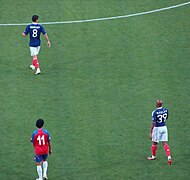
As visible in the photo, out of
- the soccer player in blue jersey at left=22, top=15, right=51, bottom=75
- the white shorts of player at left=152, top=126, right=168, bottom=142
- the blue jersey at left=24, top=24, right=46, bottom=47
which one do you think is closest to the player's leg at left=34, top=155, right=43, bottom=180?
the white shorts of player at left=152, top=126, right=168, bottom=142

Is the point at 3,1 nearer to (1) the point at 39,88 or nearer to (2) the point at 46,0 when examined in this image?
(2) the point at 46,0

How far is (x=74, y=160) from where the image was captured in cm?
2345

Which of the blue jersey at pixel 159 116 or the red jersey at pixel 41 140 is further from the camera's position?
the blue jersey at pixel 159 116

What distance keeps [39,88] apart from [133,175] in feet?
21.8

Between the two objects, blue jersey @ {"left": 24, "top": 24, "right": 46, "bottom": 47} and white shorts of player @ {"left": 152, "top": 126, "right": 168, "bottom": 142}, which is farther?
blue jersey @ {"left": 24, "top": 24, "right": 46, "bottom": 47}

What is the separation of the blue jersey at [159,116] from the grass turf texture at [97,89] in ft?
4.10

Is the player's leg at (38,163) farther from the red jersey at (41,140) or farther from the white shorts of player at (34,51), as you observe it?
the white shorts of player at (34,51)

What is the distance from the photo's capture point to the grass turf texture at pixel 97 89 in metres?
23.4

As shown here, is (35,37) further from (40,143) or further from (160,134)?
(40,143)

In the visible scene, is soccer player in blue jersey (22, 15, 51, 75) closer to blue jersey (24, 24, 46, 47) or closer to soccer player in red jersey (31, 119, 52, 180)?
blue jersey (24, 24, 46, 47)

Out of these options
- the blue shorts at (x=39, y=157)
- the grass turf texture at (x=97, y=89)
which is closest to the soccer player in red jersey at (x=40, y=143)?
the blue shorts at (x=39, y=157)

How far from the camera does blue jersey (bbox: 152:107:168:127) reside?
75.3 ft

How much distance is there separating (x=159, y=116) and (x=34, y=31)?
7.37 metres

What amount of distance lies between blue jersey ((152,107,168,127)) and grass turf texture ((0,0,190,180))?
49.2 inches
